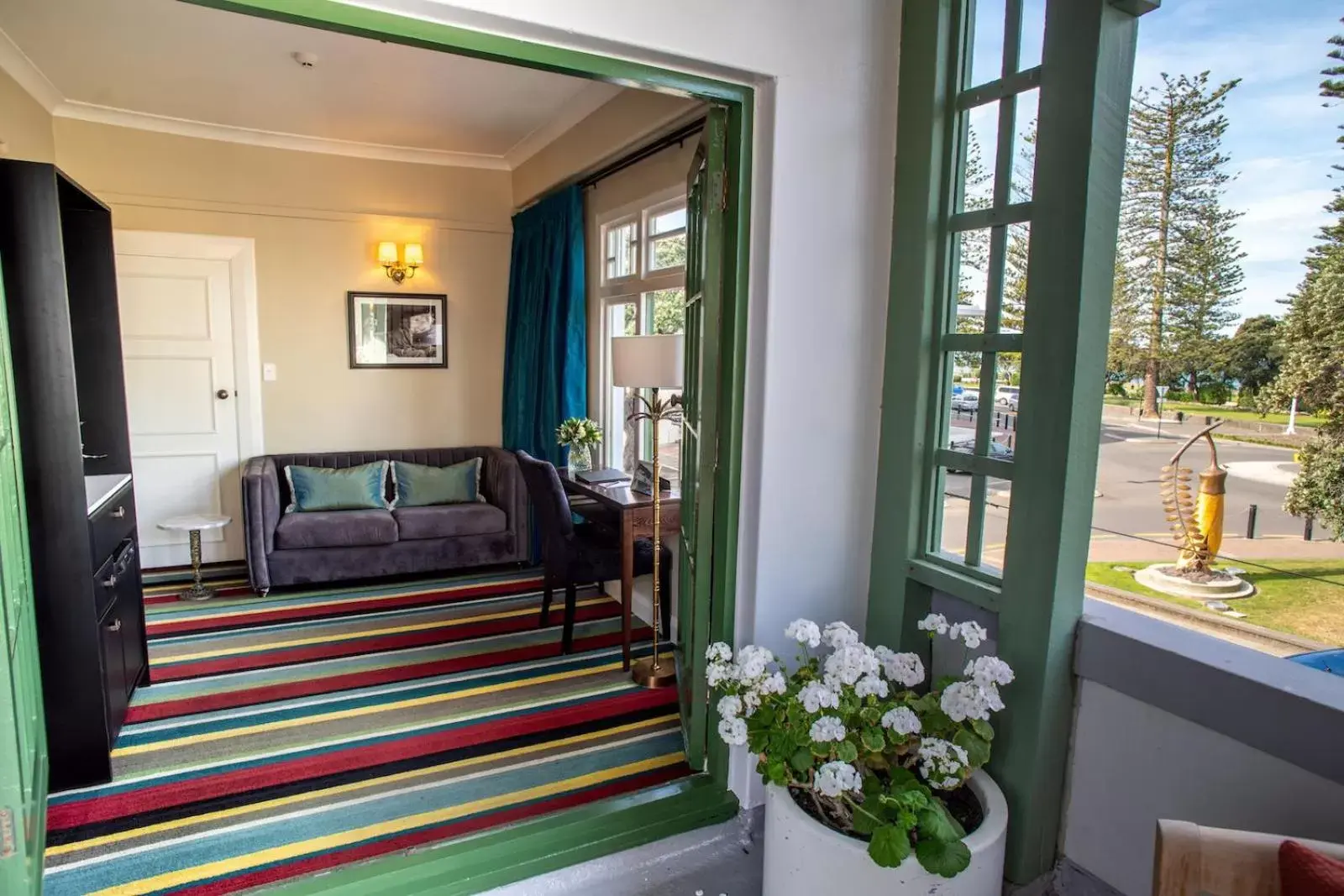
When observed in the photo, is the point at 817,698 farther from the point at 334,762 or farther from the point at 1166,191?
the point at 334,762

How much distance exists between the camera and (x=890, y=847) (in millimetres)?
1477

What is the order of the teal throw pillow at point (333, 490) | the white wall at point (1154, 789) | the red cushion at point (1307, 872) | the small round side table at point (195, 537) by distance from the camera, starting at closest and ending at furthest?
the red cushion at point (1307, 872) → the white wall at point (1154, 789) → the small round side table at point (195, 537) → the teal throw pillow at point (333, 490)

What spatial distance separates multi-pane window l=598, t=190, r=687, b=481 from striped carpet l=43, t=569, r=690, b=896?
3.09ft

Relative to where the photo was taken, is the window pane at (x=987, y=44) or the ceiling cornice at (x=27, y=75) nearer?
the window pane at (x=987, y=44)

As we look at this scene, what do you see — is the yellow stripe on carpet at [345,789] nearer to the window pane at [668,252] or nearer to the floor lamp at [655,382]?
the floor lamp at [655,382]

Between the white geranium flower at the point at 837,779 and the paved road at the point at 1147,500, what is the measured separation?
69cm

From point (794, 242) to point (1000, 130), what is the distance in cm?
54

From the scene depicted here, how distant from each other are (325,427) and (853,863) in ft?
15.1

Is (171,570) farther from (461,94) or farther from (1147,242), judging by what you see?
(1147,242)

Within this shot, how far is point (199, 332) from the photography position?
188 inches

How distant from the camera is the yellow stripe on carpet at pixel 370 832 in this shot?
2023mm

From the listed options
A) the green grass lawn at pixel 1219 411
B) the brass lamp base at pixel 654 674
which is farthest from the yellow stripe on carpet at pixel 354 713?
the green grass lawn at pixel 1219 411

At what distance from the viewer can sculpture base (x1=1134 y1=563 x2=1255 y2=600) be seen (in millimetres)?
1584

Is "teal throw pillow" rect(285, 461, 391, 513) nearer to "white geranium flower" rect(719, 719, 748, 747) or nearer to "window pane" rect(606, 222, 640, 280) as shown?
"window pane" rect(606, 222, 640, 280)
